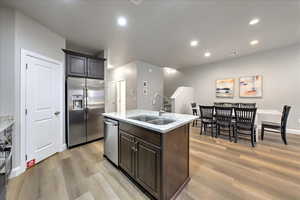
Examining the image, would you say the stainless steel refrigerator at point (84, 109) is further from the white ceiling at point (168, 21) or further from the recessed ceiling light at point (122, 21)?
the recessed ceiling light at point (122, 21)

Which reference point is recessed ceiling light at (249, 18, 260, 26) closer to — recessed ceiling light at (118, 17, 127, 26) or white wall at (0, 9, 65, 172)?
recessed ceiling light at (118, 17, 127, 26)

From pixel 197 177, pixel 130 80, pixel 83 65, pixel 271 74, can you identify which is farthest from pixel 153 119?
pixel 271 74

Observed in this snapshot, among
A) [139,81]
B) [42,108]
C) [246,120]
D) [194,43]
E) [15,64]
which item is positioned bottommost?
[246,120]

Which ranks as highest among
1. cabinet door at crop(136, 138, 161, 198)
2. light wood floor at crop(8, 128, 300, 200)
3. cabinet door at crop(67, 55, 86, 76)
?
cabinet door at crop(67, 55, 86, 76)

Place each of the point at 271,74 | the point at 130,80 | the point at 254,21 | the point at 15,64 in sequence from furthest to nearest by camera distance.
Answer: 1. the point at 130,80
2. the point at 271,74
3. the point at 254,21
4. the point at 15,64

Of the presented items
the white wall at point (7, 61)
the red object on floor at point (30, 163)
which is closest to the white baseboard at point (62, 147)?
the red object on floor at point (30, 163)

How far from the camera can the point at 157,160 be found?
1.40 meters

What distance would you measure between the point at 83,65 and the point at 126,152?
8.64ft

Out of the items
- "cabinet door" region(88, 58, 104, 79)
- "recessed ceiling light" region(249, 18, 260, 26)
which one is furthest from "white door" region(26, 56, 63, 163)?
"recessed ceiling light" region(249, 18, 260, 26)

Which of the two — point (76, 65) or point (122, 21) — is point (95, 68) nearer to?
point (76, 65)

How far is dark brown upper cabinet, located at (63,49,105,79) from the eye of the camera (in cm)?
302

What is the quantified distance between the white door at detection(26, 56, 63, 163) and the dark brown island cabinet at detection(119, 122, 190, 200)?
6.25 ft

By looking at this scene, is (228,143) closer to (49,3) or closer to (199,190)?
(199,190)

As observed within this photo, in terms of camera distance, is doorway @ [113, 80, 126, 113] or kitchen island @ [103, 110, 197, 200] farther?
doorway @ [113, 80, 126, 113]
